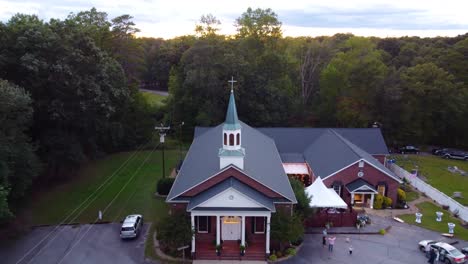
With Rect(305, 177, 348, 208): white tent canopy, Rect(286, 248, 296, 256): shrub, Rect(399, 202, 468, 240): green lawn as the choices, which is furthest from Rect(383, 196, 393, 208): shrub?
Rect(286, 248, 296, 256): shrub

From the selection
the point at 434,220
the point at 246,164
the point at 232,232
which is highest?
the point at 246,164

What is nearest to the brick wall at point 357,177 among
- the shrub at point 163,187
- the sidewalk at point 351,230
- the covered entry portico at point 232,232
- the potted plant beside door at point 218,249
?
the sidewalk at point 351,230

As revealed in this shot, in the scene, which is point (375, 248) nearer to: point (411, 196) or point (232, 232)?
point (232, 232)

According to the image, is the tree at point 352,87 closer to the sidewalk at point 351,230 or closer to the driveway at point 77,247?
the sidewalk at point 351,230

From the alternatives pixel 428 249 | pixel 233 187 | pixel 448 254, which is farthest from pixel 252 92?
pixel 448 254

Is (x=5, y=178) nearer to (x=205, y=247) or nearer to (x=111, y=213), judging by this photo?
(x=111, y=213)

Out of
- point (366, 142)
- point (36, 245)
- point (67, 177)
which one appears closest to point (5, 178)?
point (36, 245)
